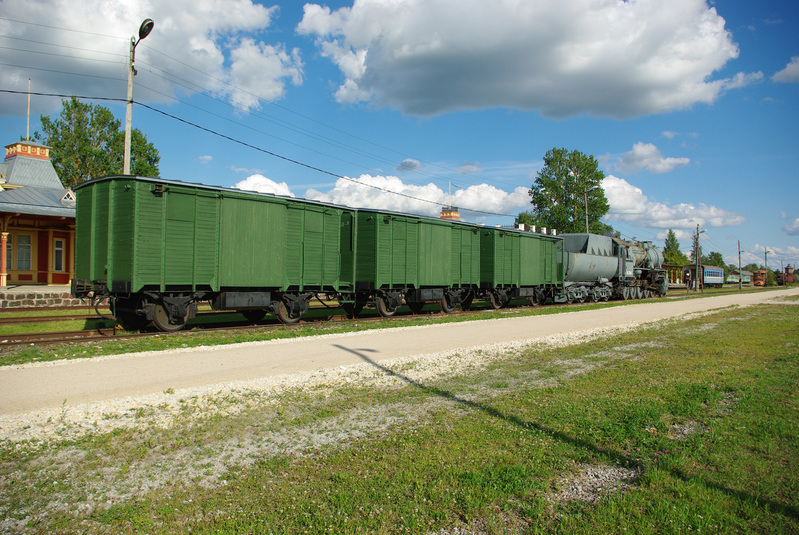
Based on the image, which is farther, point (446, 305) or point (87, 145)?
point (87, 145)

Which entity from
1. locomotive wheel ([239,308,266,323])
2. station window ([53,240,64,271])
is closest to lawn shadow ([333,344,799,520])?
locomotive wheel ([239,308,266,323])

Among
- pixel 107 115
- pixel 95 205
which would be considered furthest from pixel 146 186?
pixel 107 115

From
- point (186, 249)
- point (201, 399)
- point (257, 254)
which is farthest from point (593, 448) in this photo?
point (257, 254)

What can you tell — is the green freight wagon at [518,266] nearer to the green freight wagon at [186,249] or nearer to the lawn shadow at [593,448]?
the green freight wagon at [186,249]

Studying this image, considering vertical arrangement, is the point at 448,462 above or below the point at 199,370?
below

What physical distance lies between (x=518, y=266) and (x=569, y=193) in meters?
53.6

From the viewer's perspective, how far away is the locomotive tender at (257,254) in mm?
13102

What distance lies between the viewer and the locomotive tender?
43.0 ft

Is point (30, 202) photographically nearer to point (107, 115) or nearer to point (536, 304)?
point (536, 304)

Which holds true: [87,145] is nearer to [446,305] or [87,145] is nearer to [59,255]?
[59,255]

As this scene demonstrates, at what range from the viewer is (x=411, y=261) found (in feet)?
65.5

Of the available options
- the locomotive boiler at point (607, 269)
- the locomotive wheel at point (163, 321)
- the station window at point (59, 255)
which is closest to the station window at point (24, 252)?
the station window at point (59, 255)

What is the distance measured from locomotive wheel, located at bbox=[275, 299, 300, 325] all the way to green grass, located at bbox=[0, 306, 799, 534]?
28.1ft

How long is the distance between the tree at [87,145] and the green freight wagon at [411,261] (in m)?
51.8
